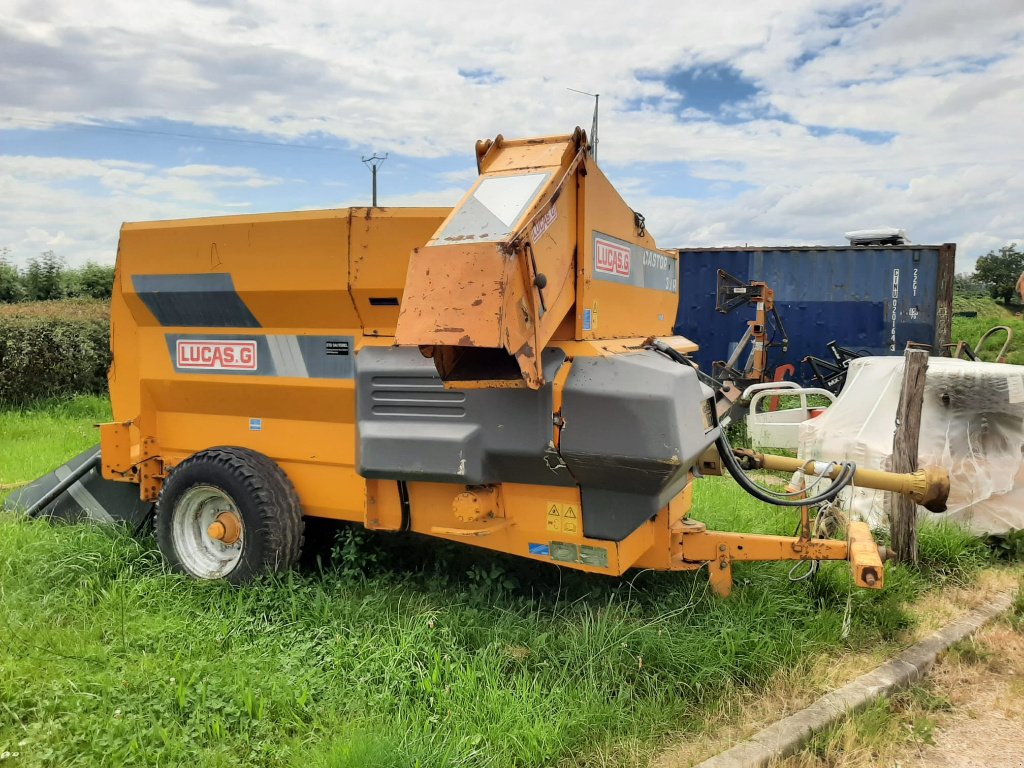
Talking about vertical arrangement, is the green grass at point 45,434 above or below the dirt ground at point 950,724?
above

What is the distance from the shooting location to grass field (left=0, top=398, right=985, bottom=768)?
2.78 m

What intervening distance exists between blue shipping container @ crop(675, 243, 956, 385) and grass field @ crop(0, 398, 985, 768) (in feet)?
24.5

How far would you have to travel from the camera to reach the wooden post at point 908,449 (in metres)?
4.70

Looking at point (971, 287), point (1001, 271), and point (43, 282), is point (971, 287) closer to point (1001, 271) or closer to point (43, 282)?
point (1001, 271)

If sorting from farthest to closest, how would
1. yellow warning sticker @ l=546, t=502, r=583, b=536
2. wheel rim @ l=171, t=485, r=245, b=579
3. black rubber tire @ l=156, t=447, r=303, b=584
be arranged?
wheel rim @ l=171, t=485, r=245, b=579, black rubber tire @ l=156, t=447, r=303, b=584, yellow warning sticker @ l=546, t=502, r=583, b=536

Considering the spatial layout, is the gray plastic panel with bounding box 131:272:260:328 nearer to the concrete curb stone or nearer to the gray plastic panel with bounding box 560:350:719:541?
the gray plastic panel with bounding box 560:350:719:541

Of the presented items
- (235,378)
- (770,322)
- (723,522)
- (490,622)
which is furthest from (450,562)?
(770,322)

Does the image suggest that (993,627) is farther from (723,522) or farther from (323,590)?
(323,590)

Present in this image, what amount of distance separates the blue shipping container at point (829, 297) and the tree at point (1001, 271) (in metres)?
20.1

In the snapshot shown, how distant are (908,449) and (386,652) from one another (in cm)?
330

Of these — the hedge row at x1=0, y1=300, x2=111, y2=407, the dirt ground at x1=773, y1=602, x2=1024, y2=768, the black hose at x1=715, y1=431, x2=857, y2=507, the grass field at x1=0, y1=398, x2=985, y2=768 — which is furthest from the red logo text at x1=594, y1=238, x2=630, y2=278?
the hedge row at x1=0, y1=300, x2=111, y2=407

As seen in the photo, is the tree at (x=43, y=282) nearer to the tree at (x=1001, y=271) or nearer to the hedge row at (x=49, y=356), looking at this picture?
the hedge row at (x=49, y=356)

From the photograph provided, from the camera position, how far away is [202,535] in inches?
164

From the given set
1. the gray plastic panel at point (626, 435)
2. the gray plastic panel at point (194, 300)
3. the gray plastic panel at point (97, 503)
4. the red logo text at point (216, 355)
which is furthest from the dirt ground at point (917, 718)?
the gray plastic panel at point (97, 503)
